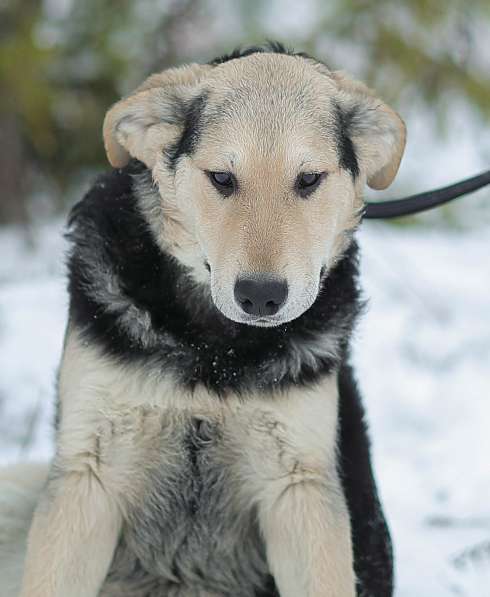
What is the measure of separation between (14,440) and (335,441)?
3.03 meters

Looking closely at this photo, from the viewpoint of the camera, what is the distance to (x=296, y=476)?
11.7 ft

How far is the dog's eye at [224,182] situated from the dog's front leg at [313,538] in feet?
3.33

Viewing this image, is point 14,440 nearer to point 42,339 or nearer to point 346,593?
point 42,339

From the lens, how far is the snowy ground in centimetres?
521

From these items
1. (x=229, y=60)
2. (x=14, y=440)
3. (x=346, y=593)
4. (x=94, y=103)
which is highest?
(x=94, y=103)

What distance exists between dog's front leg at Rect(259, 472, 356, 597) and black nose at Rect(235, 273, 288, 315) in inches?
29.6

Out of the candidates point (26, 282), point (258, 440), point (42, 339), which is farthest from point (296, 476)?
point (26, 282)

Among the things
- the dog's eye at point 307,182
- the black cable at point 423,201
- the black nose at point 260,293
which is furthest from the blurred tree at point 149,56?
the black nose at point 260,293

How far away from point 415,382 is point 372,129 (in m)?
3.60

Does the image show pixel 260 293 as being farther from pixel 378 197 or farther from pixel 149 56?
pixel 149 56

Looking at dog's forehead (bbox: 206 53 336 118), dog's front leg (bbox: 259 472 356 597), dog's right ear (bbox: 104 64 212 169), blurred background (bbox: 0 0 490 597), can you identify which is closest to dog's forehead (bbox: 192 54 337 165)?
dog's forehead (bbox: 206 53 336 118)

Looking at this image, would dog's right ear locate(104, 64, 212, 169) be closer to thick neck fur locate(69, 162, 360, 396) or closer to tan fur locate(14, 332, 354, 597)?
thick neck fur locate(69, 162, 360, 396)

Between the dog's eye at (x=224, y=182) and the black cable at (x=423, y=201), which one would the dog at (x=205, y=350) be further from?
the black cable at (x=423, y=201)

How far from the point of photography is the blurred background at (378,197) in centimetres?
618
